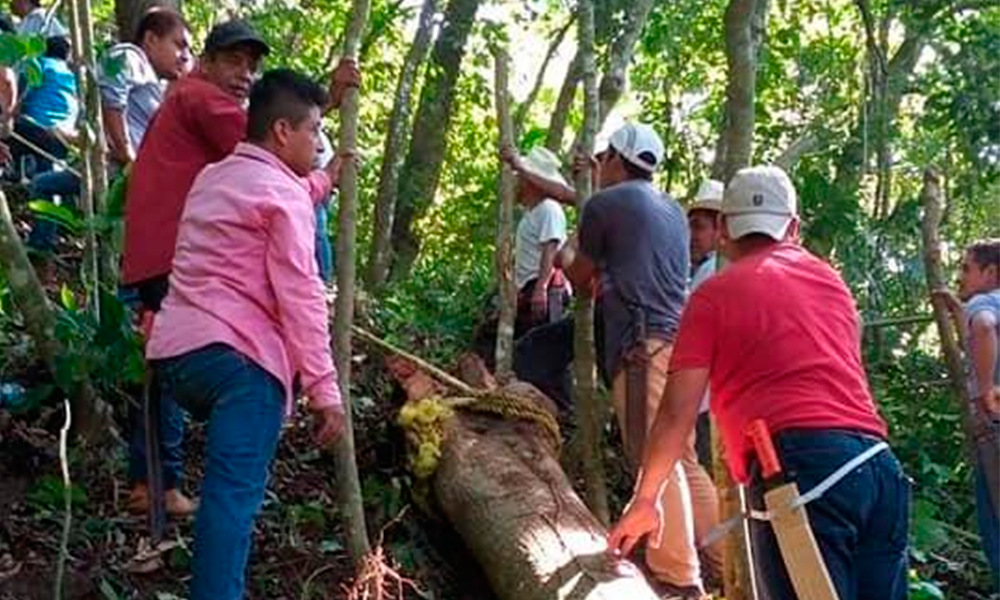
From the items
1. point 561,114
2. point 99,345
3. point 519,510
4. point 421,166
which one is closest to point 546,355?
point 519,510

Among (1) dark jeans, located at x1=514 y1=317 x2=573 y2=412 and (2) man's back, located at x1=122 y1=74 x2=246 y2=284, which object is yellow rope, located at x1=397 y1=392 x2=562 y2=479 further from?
(2) man's back, located at x1=122 y1=74 x2=246 y2=284

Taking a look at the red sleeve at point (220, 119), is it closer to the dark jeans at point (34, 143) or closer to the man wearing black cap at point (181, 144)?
the man wearing black cap at point (181, 144)

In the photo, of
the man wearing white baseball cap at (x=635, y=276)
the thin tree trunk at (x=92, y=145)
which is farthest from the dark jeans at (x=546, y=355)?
the thin tree trunk at (x=92, y=145)

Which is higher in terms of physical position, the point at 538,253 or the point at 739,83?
the point at 739,83

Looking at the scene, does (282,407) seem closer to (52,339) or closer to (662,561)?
(52,339)

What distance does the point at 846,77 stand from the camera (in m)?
13.1

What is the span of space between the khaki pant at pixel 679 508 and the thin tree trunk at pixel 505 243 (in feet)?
4.52

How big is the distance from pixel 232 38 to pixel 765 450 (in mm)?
2409

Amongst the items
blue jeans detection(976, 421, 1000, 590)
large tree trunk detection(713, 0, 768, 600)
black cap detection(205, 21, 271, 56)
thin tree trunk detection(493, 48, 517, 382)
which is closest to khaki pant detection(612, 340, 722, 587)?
large tree trunk detection(713, 0, 768, 600)

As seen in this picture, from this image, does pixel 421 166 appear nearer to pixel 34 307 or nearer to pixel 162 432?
pixel 34 307

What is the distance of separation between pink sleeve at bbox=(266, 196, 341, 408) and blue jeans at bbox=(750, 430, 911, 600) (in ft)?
4.37

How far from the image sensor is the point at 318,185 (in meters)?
4.69

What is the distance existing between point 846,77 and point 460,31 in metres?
4.98

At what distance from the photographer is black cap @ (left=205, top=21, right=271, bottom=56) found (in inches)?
192
